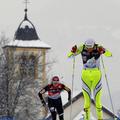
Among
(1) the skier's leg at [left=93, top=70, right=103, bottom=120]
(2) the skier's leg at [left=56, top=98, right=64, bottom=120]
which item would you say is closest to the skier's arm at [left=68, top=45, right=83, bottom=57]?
(1) the skier's leg at [left=93, top=70, right=103, bottom=120]

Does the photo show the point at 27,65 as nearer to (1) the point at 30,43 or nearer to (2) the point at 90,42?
(1) the point at 30,43

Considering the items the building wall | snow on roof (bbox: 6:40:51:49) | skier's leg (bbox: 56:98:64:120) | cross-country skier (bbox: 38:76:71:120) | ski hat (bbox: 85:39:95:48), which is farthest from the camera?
snow on roof (bbox: 6:40:51:49)

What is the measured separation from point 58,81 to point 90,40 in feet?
5.21

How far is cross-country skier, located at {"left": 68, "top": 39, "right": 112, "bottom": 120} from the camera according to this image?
17.1 m

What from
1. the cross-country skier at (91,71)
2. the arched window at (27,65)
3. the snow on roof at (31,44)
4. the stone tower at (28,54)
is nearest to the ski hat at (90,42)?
the cross-country skier at (91,71)

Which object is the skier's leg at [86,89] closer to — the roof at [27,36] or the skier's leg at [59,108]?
the skier's leg at [59,108]

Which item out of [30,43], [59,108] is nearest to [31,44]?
[30,43]

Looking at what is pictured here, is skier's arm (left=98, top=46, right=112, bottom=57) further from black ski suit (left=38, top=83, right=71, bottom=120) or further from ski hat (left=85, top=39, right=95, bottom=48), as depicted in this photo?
black ski suit (left=38, top=83, right=71, bottom=120)

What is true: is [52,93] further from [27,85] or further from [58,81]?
[27,85]

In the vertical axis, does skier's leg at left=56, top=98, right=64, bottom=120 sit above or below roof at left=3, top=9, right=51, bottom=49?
above

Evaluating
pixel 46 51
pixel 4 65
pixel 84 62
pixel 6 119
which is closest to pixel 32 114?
pixel 4 65

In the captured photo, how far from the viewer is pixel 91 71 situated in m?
17.2

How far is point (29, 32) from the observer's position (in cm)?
6775

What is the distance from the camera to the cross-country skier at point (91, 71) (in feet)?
56.2
